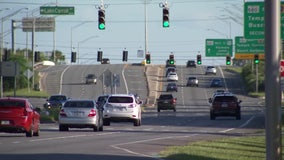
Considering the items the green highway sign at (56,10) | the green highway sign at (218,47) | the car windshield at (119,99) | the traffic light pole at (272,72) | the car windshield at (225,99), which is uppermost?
the green highway sign at (56,10)

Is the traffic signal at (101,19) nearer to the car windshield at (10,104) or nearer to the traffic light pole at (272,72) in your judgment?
the car windshield at (10,104)

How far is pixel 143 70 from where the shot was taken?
429ft

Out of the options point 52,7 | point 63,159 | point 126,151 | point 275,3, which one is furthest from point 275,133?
point 52,7

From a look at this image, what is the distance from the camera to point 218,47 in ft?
243

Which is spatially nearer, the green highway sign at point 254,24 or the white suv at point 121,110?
the green highway sign at point 254,24

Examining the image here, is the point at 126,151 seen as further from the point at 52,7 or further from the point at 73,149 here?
the point at 52,7

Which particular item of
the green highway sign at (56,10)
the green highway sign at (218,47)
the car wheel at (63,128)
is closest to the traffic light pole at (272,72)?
the car wheel at (63,128)

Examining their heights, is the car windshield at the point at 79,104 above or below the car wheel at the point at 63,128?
above

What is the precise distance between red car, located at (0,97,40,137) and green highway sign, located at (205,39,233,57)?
41.3m

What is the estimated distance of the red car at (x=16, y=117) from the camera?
32875mm

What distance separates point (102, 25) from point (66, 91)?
59920 millimetres

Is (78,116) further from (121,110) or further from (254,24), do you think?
(254,24)

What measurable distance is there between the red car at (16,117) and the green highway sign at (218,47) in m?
41.3

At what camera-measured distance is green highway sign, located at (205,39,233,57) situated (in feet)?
241
